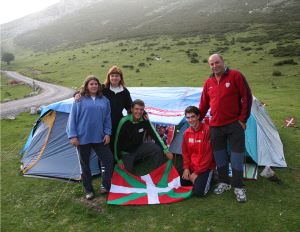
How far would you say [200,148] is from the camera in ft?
25.1

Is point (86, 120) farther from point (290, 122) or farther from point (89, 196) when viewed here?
point (290, 122)

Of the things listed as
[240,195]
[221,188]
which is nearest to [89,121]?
[221,188]

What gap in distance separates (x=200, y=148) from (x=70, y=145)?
4088 millimetres

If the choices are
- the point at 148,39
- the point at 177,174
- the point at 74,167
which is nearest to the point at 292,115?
Answer: the point at 177,174

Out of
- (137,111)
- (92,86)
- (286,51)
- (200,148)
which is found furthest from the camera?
(286,51)

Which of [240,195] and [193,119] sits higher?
[193,119]

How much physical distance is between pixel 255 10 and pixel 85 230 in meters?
95.1

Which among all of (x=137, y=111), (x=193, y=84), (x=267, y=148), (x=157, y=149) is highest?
(x=137, y=111)

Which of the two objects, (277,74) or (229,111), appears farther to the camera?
→ (277,74)

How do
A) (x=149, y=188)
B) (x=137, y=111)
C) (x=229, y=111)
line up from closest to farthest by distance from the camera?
(x=229, y=111) < (x=137, y=111) < (x=149, y=188)

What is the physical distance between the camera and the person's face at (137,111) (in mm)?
7969

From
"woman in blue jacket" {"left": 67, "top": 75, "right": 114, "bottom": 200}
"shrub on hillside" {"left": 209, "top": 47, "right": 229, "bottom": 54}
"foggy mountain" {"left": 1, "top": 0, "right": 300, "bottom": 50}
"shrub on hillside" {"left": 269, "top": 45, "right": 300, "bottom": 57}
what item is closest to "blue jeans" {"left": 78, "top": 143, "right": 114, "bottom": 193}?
"woman in blue jacket" {"left": 67, "top": 75, "right": 114, "bottom": 200}

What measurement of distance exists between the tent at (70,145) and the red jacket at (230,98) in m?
2.13

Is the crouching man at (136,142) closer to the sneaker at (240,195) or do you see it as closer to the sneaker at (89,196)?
the sneaker at (89,196)
